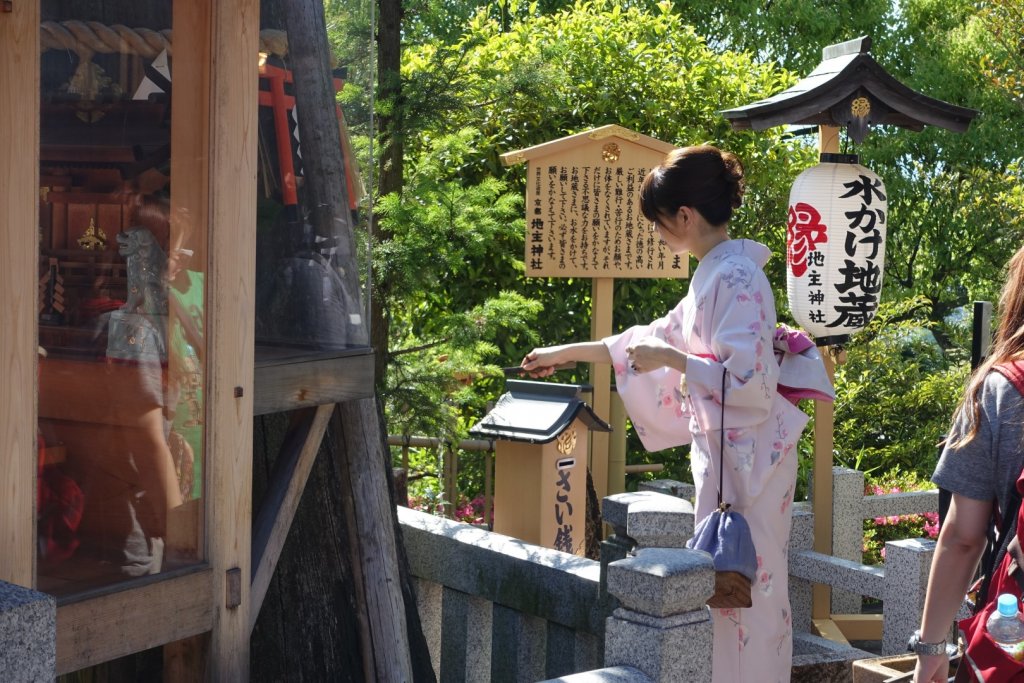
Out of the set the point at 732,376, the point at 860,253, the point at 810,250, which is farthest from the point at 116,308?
the point at 860,253

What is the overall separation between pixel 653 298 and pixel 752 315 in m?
5.09

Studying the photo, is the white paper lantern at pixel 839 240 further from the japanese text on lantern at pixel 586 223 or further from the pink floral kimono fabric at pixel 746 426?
the pink floral kimono fabric at pixel 746 426

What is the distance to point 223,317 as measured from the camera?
2963 millimetres

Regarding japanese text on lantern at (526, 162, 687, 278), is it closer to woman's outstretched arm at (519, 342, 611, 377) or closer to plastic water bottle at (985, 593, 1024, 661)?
woman's outstretched arm at (519, 342, 611, 377)

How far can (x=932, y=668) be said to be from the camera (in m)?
2.42

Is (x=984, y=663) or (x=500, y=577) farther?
(x=500, y=577)

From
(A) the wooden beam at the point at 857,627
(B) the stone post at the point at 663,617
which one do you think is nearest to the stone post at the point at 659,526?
(B) the stone post at the point at 663,617

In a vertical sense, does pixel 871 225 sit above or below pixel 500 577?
above

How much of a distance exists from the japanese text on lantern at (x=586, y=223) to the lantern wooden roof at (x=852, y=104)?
2.88 feet

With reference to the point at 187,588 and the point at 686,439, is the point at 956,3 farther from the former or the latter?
the point at 187,588

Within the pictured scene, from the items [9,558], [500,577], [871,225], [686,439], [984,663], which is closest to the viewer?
[984,663]

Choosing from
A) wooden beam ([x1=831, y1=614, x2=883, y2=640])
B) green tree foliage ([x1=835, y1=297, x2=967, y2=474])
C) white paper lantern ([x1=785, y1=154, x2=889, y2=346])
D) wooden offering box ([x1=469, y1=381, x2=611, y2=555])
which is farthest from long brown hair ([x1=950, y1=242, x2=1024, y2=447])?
green tree foliage ([x1=835, y1=297, x2=967, y2=474])

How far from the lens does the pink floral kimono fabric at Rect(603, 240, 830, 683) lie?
3309 mm

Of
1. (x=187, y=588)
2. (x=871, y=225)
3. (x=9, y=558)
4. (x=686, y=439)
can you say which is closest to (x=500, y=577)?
(x=686, y=439)
